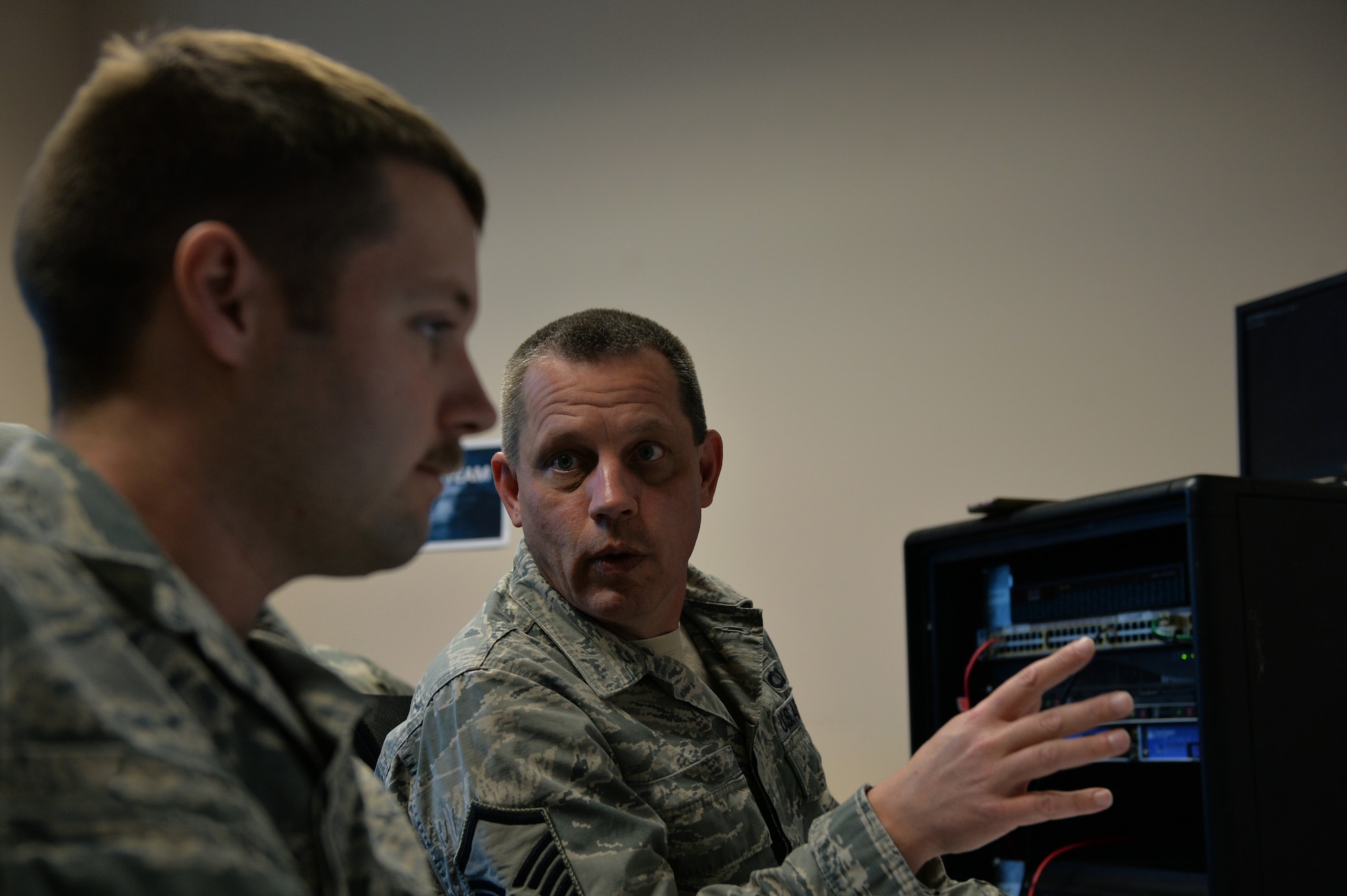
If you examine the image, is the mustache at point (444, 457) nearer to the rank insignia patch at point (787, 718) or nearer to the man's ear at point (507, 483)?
the man's ear at point (507, 483)

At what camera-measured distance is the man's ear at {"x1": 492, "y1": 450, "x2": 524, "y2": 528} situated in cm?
134

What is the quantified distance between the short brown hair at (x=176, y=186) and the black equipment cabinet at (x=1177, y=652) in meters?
0.95

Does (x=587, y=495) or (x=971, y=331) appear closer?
(x=587, y=495)

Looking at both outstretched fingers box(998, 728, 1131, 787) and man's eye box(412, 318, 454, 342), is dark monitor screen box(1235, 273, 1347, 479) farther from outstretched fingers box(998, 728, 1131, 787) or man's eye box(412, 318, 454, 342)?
man's eye box(412, 318, 454, 342)

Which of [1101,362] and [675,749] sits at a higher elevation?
[1101,362]

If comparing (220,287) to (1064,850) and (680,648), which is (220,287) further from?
(1064,850)

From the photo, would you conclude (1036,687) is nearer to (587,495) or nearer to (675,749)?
(675,749)

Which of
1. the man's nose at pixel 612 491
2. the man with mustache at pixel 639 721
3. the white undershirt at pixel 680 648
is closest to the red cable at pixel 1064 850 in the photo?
the man with mustache at pixel 639 721

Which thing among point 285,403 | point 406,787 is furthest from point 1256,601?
point 285,403

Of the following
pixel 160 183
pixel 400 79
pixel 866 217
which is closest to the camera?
pixel 160 183

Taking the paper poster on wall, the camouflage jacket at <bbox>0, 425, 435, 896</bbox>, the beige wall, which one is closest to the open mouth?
the camouflage jacket at <bbox>0, 425, 435, 896</bbox>

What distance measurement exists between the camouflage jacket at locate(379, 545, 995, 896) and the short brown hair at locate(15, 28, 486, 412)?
1.81ft

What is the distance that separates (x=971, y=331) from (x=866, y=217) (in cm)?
38

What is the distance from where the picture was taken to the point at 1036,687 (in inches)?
35.4
